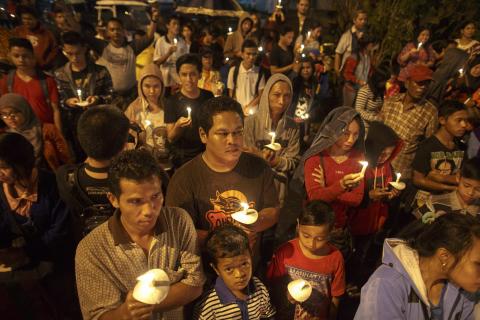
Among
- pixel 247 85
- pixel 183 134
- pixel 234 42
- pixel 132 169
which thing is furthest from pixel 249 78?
pixel 132 169

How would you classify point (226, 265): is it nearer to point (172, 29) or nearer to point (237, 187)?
point (237, 187)

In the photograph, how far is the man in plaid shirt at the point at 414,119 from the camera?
420 cm

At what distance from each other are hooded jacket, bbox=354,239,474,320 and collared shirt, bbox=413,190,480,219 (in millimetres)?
1259

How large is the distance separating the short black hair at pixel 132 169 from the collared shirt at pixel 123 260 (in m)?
0.18

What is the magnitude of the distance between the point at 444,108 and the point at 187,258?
10.7ft

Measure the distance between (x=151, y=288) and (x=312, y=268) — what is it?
59.3 inches

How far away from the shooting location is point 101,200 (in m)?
2.45

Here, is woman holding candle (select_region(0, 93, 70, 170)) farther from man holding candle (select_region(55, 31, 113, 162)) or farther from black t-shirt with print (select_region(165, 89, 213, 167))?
black t-shirt with print (select_region(165, 89, 213, 167))

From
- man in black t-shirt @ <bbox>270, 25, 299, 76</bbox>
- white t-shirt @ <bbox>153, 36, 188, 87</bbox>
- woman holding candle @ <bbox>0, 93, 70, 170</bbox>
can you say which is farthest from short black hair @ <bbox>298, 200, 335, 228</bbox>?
man in black t-shirt @ <bbox>270, 25, 299, 76</bbox>

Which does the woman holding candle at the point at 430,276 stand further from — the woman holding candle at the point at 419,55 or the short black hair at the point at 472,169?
the woman holding candle at the point at 419,55

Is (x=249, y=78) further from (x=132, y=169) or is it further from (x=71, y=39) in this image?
(x=132, y=169)

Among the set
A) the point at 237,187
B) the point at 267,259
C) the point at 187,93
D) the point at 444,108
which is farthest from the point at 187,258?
the point at 444,108

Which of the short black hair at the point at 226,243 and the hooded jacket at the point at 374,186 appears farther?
the hooded jacket at the point at 374,186

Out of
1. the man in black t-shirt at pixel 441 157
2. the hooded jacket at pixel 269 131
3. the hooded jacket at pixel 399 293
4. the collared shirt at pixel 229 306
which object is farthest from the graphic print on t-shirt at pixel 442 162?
the collared shirt at pixel 229 306
